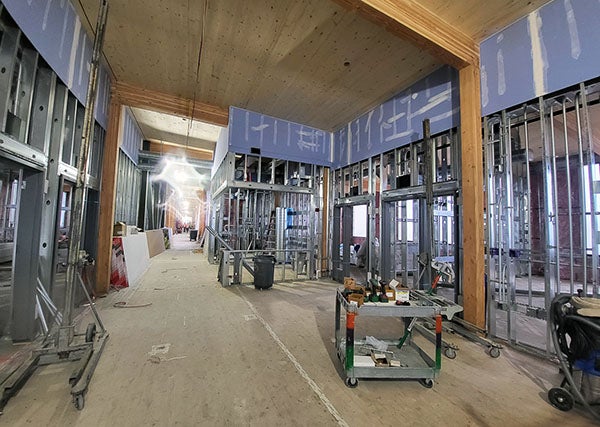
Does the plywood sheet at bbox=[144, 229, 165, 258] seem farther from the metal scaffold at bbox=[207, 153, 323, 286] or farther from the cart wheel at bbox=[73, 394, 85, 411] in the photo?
the cart wheel at bbox=[73, 394, 85, 411]

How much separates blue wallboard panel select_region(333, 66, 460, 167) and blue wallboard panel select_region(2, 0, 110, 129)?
4.93 m

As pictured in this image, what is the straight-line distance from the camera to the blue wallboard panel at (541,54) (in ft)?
7.96

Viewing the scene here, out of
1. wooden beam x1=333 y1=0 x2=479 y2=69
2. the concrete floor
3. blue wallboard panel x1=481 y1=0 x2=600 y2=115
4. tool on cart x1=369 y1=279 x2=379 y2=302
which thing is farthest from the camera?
wooden beam x1=333 y1=0 x2=479 y2=69

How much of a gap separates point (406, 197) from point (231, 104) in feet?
13.8

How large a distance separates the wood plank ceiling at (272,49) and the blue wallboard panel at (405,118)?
8.4 inches

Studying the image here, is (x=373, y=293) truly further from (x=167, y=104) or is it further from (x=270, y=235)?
(x=270, y=235)

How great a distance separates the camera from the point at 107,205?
4512 millimetres

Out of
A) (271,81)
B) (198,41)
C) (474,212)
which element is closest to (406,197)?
(474,212)

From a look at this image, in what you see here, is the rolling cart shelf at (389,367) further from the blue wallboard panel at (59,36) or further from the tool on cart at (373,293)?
the blue wallboard panel at (59,36)

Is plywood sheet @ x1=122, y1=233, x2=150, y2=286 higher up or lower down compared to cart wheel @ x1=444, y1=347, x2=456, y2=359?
higher up

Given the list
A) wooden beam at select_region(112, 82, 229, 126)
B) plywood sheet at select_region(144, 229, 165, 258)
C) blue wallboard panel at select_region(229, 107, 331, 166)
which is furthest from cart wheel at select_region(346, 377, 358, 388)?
plywood sheet at select_region(144, 229, 165, 258)

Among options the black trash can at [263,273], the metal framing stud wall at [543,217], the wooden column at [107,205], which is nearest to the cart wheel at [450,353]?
the metal framing stud wall at [543,217]

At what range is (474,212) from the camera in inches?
125

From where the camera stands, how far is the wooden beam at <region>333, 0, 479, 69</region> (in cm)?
255
